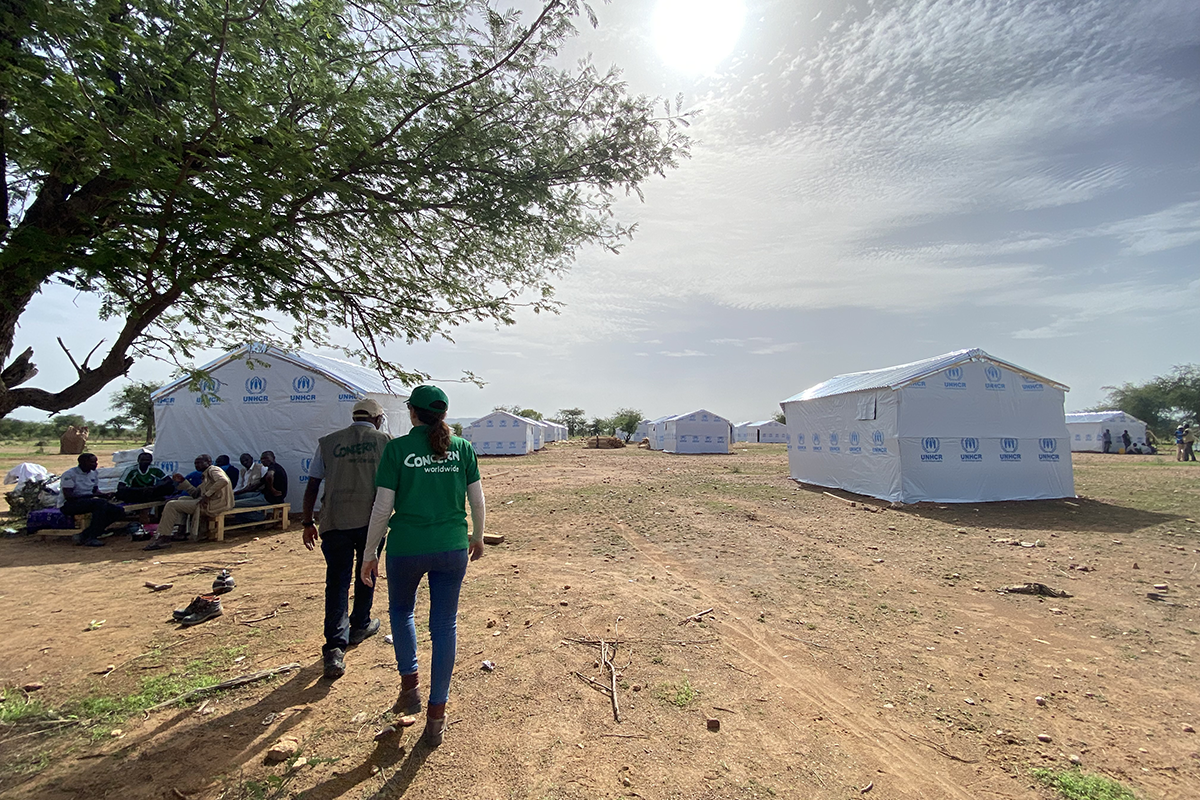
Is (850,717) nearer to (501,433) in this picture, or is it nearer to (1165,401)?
(501,433)

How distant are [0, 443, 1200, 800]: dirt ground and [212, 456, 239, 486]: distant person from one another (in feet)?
8.65

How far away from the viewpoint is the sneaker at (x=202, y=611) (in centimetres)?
509

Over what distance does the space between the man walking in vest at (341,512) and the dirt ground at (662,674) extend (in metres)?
0.32

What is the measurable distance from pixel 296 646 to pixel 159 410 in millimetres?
10726

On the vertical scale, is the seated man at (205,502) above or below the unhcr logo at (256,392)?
below

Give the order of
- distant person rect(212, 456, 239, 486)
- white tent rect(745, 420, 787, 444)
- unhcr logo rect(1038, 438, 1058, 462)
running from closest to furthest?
distant person rect(212, 456, 239, 486) < unhcr logo rect(1038, 438, 1058, 462) < white tent rect(745, 420, 787, 444)

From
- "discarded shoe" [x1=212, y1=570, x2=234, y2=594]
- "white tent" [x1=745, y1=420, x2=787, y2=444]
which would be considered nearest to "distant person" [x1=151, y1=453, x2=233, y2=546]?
"discarded shoe" [x1=212, y1=570, x2=234, y2=594]

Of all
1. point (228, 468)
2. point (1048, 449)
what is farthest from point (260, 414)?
point (1048, 449)

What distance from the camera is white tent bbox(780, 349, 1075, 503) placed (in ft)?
45.1

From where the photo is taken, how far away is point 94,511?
8977 millimetres

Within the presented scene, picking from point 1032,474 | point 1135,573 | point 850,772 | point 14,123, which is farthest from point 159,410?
A: point 1032,474

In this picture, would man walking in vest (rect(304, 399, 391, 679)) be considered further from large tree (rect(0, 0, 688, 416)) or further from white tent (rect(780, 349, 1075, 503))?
white tent (rect(780, 349, 1075, 503))

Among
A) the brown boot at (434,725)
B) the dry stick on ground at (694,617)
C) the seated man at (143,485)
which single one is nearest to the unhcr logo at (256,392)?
the seated man at (143,485)

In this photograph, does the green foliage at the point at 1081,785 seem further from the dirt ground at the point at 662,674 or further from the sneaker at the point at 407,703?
the sneaker at the point at 407,703
